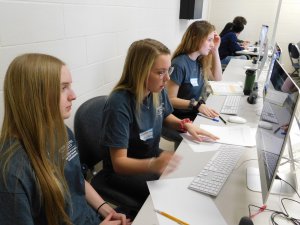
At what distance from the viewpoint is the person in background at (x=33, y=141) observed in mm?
716

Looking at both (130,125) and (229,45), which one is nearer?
(130,125)

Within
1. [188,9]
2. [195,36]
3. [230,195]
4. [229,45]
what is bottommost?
[230,195]

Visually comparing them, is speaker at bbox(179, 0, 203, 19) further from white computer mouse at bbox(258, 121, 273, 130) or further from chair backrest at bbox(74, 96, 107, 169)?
white computer mouse at bbox(258, 121, 273, 130)

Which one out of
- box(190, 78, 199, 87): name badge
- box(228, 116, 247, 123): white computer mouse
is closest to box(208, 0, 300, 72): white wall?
box(190, 78, 199, 87): name badge

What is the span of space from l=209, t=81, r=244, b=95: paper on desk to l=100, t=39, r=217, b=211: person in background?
96cm

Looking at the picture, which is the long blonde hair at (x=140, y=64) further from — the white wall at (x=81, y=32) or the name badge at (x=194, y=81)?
the name badge at (x=194, y=81)

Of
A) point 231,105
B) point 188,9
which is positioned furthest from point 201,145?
point 188,9

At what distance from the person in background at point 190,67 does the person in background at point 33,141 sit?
124cm

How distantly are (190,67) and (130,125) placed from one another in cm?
102

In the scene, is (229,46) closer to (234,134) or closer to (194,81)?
(194,81)

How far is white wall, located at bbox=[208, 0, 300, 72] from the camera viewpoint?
5.70 metres

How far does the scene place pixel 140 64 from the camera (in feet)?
4.09

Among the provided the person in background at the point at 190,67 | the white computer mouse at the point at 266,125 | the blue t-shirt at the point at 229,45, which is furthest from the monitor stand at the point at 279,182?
the blue t-shirt at the point at 229,45

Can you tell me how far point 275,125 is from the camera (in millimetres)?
938
